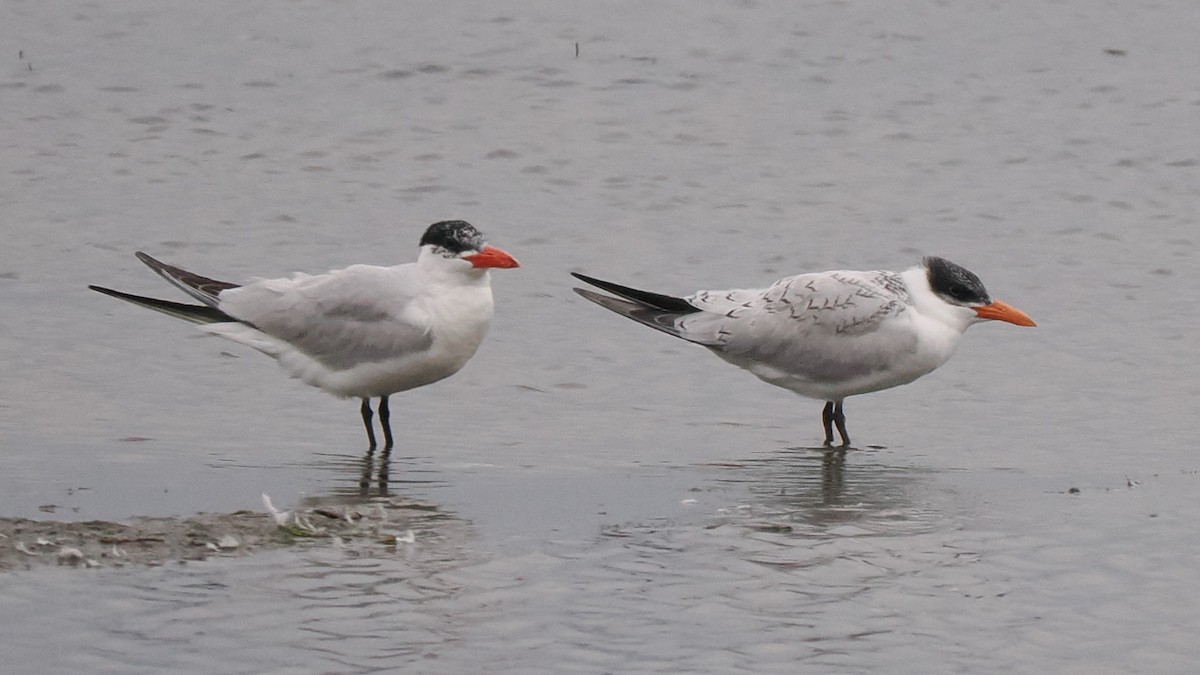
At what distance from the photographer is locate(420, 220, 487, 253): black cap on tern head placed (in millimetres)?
6984

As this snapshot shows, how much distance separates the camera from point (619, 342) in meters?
8.66

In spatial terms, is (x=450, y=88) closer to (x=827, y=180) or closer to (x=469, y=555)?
(x=827, y=180)

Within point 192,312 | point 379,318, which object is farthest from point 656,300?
point 192,312

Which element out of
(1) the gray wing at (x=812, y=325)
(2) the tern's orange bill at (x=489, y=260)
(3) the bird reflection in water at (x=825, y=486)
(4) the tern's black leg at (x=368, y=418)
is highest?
(2) the tern's orange bill at (x=489, y=260)

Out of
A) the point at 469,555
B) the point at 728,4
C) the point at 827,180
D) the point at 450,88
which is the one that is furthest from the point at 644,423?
the point at 728,4

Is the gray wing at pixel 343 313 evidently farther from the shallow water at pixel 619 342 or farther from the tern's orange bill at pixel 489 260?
the shallow water at pixel 619 342

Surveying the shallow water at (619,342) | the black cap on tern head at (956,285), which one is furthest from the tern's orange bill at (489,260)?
the black cap on tern head at (956,285)

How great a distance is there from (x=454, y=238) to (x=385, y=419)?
0.71 m

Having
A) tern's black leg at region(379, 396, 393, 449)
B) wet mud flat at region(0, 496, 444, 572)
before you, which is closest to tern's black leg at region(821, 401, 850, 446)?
tern's black leg at region(379, 396, 393, 449)

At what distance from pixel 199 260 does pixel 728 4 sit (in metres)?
6.47

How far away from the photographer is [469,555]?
17.7ft

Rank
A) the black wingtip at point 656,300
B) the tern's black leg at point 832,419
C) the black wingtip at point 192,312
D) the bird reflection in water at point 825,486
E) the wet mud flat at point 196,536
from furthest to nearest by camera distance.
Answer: the black wingtip at point 656,300, the tern's black leg at point 832,419, the black wingtip at point 192,312, the bird reflection in water at point 825,486, the wet mud flat at point 196,536

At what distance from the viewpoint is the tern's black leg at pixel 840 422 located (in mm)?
7273

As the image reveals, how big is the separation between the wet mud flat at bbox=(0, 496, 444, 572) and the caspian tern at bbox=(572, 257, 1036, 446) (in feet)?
6.81
